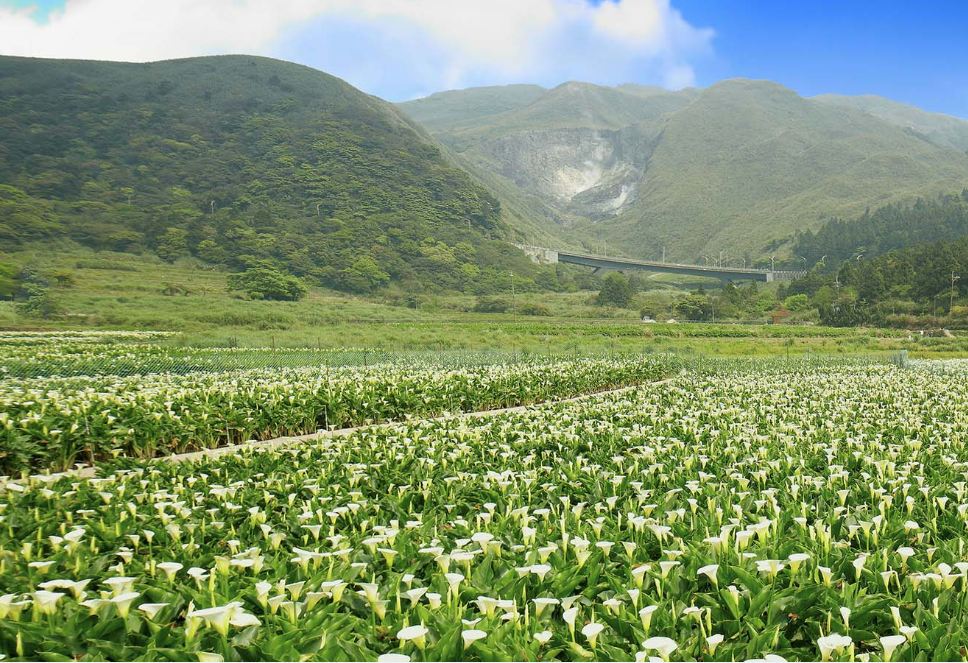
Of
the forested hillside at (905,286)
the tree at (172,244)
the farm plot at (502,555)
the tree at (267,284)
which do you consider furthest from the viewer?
the tree at (172,244)

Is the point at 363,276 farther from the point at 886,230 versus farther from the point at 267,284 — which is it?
the point at 886,230

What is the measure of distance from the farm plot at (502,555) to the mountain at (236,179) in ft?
309

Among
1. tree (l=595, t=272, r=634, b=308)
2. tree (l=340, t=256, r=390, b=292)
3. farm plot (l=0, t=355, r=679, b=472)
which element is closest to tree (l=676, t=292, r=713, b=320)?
tree (l=595, t=272, r=634, b=308)

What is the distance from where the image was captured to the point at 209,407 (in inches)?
464

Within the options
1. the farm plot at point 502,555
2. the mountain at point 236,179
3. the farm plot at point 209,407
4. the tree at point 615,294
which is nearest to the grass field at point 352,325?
the tree at point 615,294

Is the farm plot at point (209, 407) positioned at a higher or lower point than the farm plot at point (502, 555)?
lower

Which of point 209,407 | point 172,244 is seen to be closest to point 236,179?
point 172,244

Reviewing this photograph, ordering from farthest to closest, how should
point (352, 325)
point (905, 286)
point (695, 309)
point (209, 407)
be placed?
point (695, 309) → point (905, 286) → point (352, 325) → point (209, 407)

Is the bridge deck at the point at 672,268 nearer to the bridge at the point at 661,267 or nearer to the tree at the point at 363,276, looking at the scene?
the bridge at the point at 661,267

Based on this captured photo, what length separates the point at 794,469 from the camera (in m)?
6.53

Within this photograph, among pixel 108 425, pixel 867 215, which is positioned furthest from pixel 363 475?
pixel 867 215

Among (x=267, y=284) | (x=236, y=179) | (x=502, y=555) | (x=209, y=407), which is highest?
(x=236, y=179)

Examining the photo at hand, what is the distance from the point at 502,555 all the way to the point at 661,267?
140m

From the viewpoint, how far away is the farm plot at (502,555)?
2947mm
